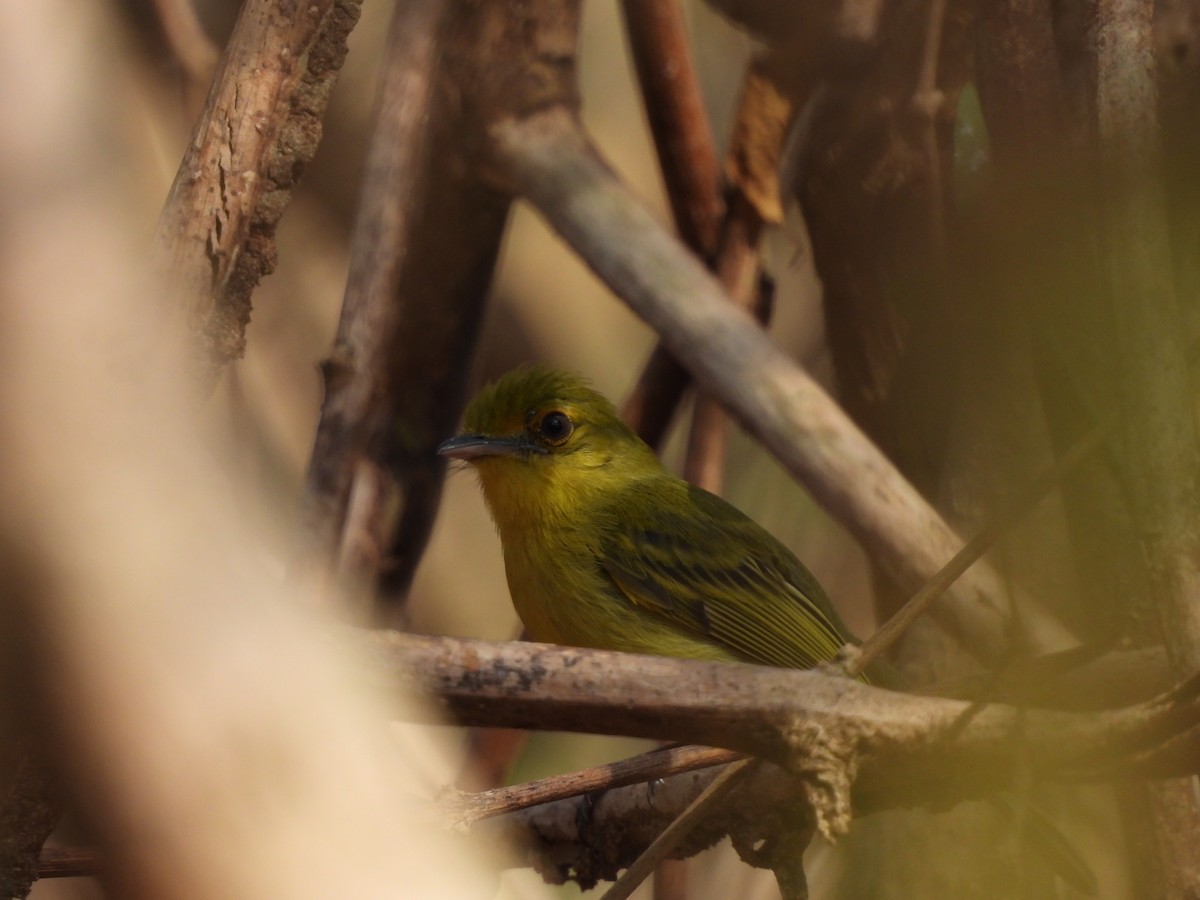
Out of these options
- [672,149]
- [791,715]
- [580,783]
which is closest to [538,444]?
[672,149]

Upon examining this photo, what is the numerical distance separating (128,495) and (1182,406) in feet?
5.19

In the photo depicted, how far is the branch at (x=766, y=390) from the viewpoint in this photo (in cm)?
314

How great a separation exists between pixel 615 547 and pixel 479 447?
1.67 ft

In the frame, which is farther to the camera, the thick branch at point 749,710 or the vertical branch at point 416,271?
the vertical branch at point 416,271

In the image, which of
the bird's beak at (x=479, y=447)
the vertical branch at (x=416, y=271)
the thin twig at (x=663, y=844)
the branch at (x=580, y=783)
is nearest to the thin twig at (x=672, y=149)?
the vertical branch at (x=416, y=271)

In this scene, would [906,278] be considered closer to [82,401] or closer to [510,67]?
[510,67]

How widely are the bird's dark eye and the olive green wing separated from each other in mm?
317

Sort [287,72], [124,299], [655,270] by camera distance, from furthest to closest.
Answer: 1. [655,270]
2. [287,72]
3. [124,299]

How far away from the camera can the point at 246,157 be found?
6.83ft

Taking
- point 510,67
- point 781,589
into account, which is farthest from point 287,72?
point 781,589

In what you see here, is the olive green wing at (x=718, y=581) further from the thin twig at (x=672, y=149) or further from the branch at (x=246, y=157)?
the branch at (x=246, y=157)

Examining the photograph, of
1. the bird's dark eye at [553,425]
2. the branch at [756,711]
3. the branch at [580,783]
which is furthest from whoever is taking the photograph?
the bird's dark eye at [553,425]

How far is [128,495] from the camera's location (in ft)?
4.15

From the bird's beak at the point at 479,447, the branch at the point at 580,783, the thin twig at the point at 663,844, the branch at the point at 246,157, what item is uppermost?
the branch at the point at 246,157
